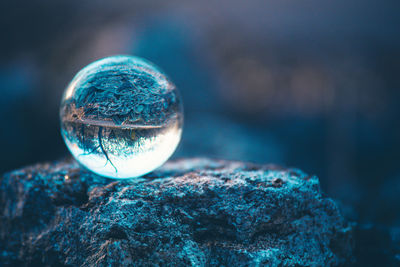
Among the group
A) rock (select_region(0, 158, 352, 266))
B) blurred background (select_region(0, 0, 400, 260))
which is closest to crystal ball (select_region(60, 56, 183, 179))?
rock (select_region(0, 158, 352, 266))

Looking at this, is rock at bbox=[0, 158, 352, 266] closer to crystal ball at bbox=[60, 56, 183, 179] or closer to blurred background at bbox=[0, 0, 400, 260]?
crystal ball at bbox=[60, 56, 183, 179]

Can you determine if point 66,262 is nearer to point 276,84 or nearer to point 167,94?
point 167,94

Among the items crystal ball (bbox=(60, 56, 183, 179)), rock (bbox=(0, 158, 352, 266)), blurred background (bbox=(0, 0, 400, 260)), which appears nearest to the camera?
rock (bbox=(0, 158, 352, 266))

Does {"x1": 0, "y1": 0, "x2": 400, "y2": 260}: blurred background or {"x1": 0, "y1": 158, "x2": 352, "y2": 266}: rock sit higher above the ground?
{"x1": 0, "y1": 0, "x2": 400, "y2": 260}: blurred background

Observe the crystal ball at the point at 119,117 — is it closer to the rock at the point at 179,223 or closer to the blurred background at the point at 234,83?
the rock at the point at 179,223

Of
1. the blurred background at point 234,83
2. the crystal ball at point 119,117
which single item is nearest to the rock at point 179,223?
the crystal ball at point 119,117

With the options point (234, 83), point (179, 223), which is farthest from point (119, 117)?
point (234, 83)
